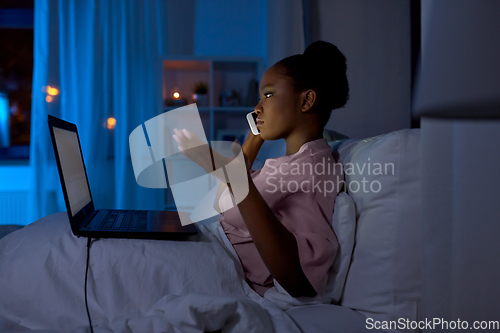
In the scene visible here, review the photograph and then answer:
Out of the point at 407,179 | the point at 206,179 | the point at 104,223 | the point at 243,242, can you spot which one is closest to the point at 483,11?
the point at 407,179

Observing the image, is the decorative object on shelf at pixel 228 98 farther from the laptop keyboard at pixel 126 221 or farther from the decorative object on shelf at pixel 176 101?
the laptop keyboard at pixel 126 221

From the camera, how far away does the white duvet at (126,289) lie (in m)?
0.53

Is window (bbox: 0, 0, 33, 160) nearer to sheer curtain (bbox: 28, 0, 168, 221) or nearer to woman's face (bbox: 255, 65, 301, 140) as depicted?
sheer curtain (bbox: 28, 0, 168, 221)

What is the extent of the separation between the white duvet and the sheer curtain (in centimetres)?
192

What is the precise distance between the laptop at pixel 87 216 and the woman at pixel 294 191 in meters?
0.17

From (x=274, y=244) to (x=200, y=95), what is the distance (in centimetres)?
221

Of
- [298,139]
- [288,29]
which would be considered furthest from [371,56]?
[298,139]

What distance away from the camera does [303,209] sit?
30.4 inches

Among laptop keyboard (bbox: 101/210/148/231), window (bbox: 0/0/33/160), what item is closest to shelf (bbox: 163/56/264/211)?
window (bbox: 0/0/33/160)

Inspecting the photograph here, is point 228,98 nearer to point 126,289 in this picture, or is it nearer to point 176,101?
point 176,101

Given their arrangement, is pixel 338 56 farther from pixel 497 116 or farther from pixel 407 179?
pixel 497 116

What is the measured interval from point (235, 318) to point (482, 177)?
398 mm

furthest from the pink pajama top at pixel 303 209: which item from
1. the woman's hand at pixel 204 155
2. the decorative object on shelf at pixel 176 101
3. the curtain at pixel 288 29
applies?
the decorative object on shelf at pixel 176 101

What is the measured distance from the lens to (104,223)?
35.2 inches
